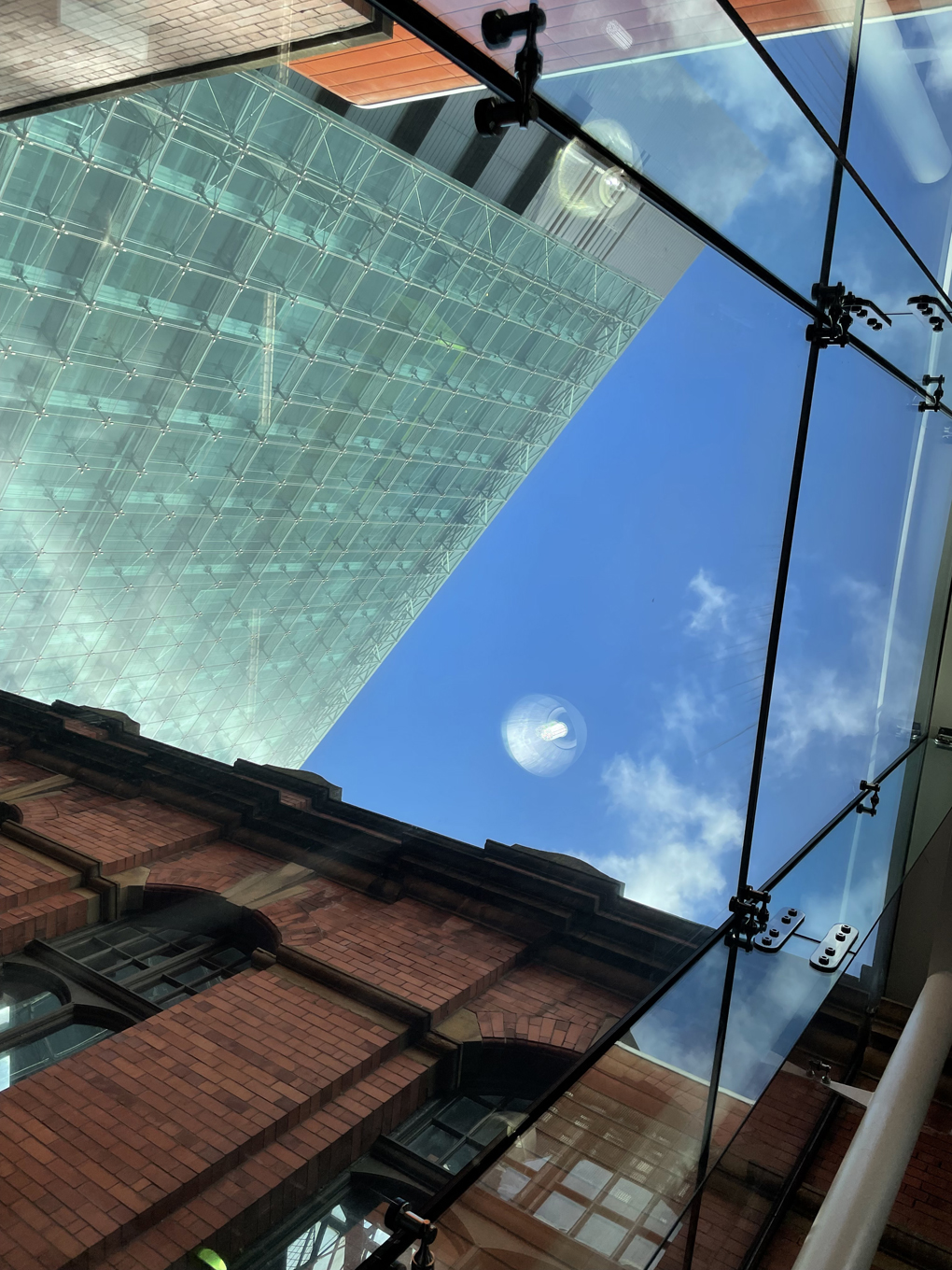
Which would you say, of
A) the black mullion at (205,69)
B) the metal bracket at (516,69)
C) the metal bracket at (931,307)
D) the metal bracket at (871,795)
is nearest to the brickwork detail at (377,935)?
the black mullion at (205,69)

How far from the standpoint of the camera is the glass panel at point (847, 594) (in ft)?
10.0

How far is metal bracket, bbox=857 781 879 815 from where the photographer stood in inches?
177

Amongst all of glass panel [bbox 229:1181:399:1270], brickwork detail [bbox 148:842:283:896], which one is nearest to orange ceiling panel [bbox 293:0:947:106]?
brickwork detail [bbox 148:842:283:896]

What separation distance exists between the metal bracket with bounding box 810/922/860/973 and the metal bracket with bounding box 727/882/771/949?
92cm

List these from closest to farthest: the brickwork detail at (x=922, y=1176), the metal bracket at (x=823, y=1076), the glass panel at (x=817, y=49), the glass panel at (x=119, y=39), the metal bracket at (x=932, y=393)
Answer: the glass panel at (x=119, y=39)
the glass panel at (x=817, y=49)
the metal bracket at (x=823, y=1076)
the metal bracket at (x=932, y=393)
the brickwork detail at (x=922, y=1176)

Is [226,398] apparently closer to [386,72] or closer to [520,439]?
[386,72]

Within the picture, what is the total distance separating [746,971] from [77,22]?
10.4 feet

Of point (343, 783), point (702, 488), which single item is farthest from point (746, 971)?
point (343, 783)

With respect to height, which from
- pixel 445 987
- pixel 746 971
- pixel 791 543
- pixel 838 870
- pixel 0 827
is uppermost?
pixel 838 870

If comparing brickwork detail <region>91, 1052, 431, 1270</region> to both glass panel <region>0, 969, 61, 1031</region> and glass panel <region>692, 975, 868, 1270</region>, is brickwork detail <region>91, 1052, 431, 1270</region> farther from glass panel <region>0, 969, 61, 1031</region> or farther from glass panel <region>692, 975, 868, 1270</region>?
glass panel <region>692, 975, 868, 1270</region>

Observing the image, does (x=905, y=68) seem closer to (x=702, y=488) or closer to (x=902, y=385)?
(x=902, y=385)

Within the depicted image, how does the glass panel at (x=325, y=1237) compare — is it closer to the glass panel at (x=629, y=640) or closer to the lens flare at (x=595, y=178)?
the glass panel at (x=629, y=640)

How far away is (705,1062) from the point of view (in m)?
2.79

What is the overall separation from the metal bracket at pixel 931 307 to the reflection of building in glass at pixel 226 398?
349 cm
